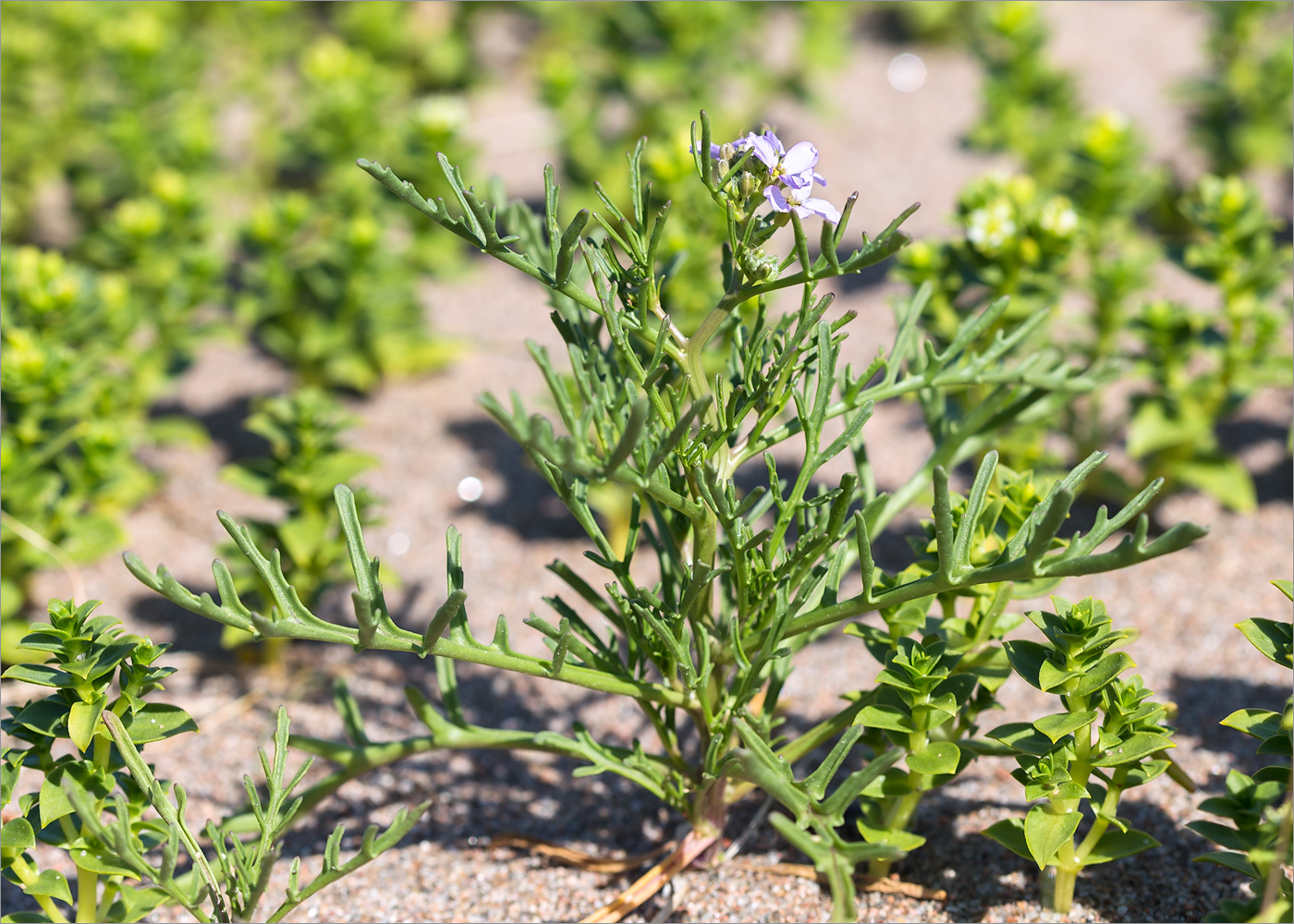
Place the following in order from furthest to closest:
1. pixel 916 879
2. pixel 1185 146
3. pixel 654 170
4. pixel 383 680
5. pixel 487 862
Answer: pixel 1185 146, pixel 654 170, pixel 383 680, pixel 487 862, pixel 916 879

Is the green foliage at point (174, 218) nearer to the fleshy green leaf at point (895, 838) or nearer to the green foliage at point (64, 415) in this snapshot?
the green foliage at point (64, 415)

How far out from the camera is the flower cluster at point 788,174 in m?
1.26

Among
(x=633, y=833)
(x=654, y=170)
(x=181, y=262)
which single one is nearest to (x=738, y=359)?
(x=633, y=833)

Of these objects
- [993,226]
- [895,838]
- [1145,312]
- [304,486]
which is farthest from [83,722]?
[1145,312]

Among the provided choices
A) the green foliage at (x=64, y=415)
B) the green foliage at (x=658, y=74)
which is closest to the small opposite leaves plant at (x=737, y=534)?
the green foliage at (x=64, y=415)

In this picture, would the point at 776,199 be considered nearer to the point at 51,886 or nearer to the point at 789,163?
the point at 789,163

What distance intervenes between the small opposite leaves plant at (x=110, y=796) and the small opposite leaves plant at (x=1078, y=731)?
0.78 meters

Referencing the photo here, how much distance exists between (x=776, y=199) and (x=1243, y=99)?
2917 mm

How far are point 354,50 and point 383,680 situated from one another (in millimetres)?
2759

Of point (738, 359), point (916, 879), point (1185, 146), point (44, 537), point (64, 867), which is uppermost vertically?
point (1185, 146)

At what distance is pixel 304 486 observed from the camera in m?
2.21

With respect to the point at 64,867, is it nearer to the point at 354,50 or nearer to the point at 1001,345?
the point at 1001,345

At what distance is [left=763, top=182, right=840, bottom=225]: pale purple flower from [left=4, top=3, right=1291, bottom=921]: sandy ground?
→ 3.43 feet

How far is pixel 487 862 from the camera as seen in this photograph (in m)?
1.89
